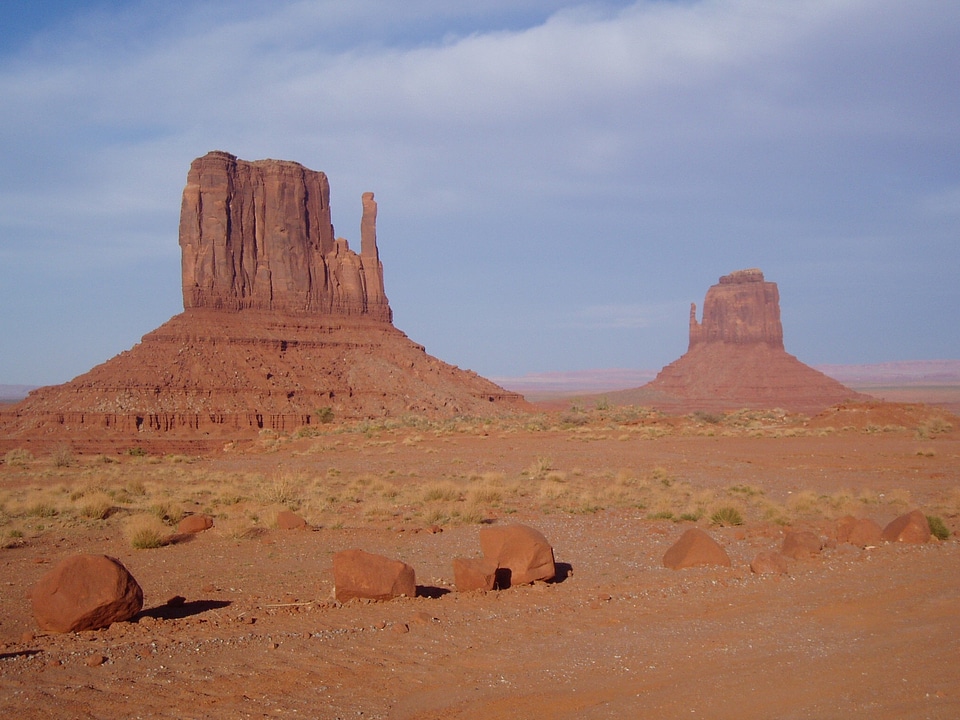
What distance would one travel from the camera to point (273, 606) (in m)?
10.2

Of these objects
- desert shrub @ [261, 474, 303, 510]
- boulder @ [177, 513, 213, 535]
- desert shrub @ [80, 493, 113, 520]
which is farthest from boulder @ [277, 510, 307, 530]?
desert shrub @ [80, 493, 113, 520]

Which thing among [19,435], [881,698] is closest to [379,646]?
[881,698]

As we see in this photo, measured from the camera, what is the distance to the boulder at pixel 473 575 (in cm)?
1067

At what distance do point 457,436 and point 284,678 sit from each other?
40.0 m

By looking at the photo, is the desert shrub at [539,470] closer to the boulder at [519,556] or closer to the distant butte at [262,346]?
the boulder at [519,556]

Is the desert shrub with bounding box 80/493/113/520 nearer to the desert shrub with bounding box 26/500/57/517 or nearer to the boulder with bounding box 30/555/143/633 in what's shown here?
the desert shrub with bounding box 26/500/57/517

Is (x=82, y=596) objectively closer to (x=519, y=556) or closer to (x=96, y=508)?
(x=519, y=556)

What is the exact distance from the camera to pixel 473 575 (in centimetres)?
1066

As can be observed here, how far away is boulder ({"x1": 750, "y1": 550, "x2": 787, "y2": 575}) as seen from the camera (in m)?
11.4

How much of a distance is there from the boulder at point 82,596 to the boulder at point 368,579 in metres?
2.29

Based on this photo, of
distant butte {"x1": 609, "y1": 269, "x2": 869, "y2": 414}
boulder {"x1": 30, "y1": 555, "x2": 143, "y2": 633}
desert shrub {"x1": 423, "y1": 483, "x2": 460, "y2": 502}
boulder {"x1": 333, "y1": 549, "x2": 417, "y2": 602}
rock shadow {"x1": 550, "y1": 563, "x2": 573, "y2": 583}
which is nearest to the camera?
boulder {"x1": 30, "y1": 555, "x2": 143, "y2": 633}

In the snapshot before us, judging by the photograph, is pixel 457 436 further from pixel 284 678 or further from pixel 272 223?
pixel 272 223

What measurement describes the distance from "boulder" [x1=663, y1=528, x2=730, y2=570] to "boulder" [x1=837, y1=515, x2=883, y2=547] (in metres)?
2.69

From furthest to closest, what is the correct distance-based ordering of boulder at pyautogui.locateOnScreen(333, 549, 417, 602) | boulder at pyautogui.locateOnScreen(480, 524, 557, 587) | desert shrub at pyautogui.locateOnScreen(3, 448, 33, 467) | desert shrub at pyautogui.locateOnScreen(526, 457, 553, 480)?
1. desert shrub at pyautogui.locateOnScreen(3, 448, 33, 467)
2. desert shrub at pyautogui.locateOnScreen(526, 457, 553, 480)
3. boulder at pyautogui.locateOnScreen(480, 524, 557, 587)
4. boulder at pyautogui.locateOnScreen(333, 549, 417, 602)
